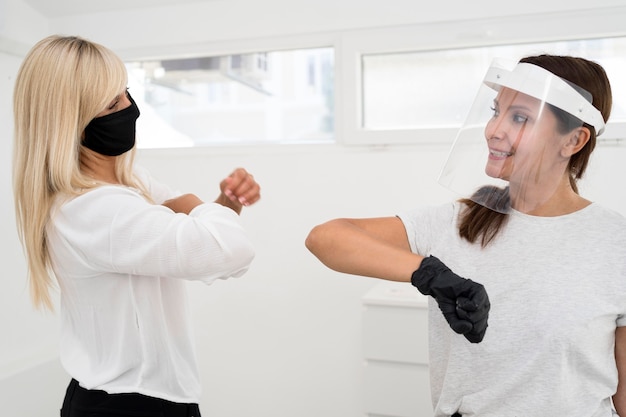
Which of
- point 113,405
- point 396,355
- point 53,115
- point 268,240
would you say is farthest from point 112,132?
point 268,240

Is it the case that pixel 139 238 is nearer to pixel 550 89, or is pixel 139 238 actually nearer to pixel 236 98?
pixel 550 89

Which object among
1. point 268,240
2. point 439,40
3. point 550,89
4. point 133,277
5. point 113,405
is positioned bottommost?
point 113,405

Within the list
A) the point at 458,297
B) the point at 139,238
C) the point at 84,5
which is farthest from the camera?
the point at 84,5

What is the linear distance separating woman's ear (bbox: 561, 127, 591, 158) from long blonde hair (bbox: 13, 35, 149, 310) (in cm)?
91

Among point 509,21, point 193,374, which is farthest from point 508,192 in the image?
point 509,21

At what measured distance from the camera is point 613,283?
1095 millimetres

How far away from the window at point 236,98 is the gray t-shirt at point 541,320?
66.4 inches

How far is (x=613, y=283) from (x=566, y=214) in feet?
0.51

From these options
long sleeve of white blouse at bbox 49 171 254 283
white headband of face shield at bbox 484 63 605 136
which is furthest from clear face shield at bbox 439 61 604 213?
long sleeve of white blouse at bbox 49 171 254 283

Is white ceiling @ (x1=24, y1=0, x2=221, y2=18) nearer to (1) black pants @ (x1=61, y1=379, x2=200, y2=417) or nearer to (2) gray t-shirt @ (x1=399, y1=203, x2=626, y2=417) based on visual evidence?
(1) black pants @ (x1=61, y1=379, x2=200, y2=417)

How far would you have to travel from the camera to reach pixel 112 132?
1.34 meters

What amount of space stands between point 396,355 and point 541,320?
1.02m

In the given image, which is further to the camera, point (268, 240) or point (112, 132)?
point (268, 240)

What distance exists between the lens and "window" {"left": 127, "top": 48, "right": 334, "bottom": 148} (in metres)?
2.79
